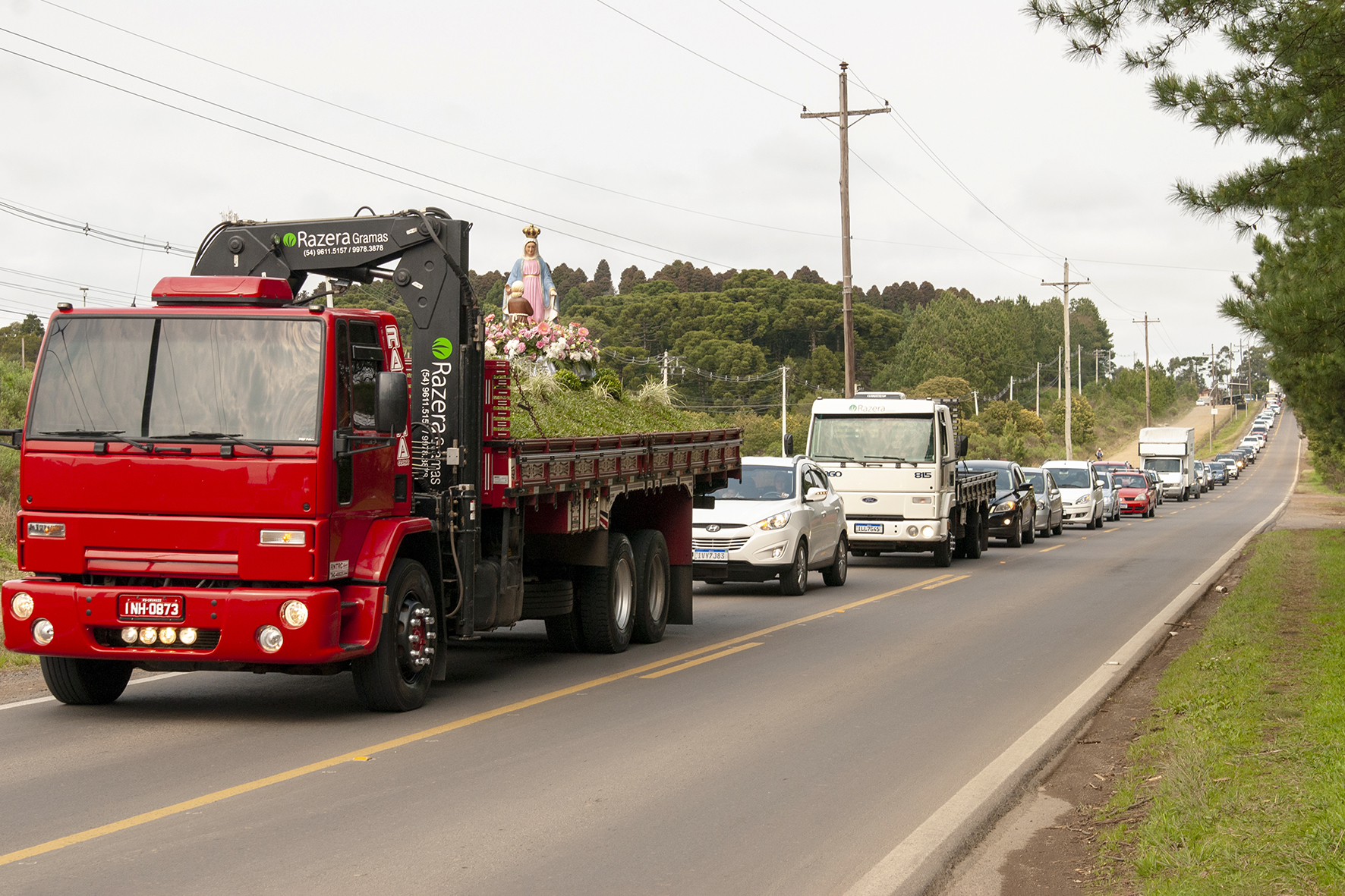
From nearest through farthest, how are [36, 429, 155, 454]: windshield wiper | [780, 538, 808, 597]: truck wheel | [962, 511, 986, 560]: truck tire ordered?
[36, 429, 155, 454]: windshield wiper
[780, 538, 808, 597]: truck wheel
[962, 511, 986, 560]: truck tire

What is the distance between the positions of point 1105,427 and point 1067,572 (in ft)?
361

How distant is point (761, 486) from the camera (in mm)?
18234

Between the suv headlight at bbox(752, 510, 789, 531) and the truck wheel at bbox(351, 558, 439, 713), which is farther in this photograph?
the suv headlight at bbox(752, 510, 789, 531)

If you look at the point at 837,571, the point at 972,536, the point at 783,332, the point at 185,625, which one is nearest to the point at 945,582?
the point at 837,571

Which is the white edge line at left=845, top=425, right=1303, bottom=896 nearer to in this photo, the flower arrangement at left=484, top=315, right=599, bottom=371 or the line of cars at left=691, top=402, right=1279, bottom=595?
the flower arrangement at left=484, top=315, right=599, bottom=371

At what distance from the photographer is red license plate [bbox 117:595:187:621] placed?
8195 mm

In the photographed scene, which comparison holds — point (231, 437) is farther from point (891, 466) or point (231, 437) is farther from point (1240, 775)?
point (891, 466)

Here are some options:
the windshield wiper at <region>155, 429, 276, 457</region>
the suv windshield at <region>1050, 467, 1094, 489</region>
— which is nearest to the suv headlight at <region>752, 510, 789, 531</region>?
the windshield wiper at <region>155, 429, 276, 457</region>

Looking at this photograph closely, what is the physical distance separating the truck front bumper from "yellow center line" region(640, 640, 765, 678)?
3308 mm

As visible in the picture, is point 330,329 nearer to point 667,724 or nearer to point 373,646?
point 373,646

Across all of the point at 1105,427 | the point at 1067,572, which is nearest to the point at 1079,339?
the point at 1105,427

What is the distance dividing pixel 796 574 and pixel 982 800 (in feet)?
35.8

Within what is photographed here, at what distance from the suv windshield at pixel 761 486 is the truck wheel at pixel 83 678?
377 inches

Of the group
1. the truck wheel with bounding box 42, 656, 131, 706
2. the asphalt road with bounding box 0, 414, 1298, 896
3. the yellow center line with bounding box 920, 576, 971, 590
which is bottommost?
the yellow center line with bounding box 920, 576, 971, 590
